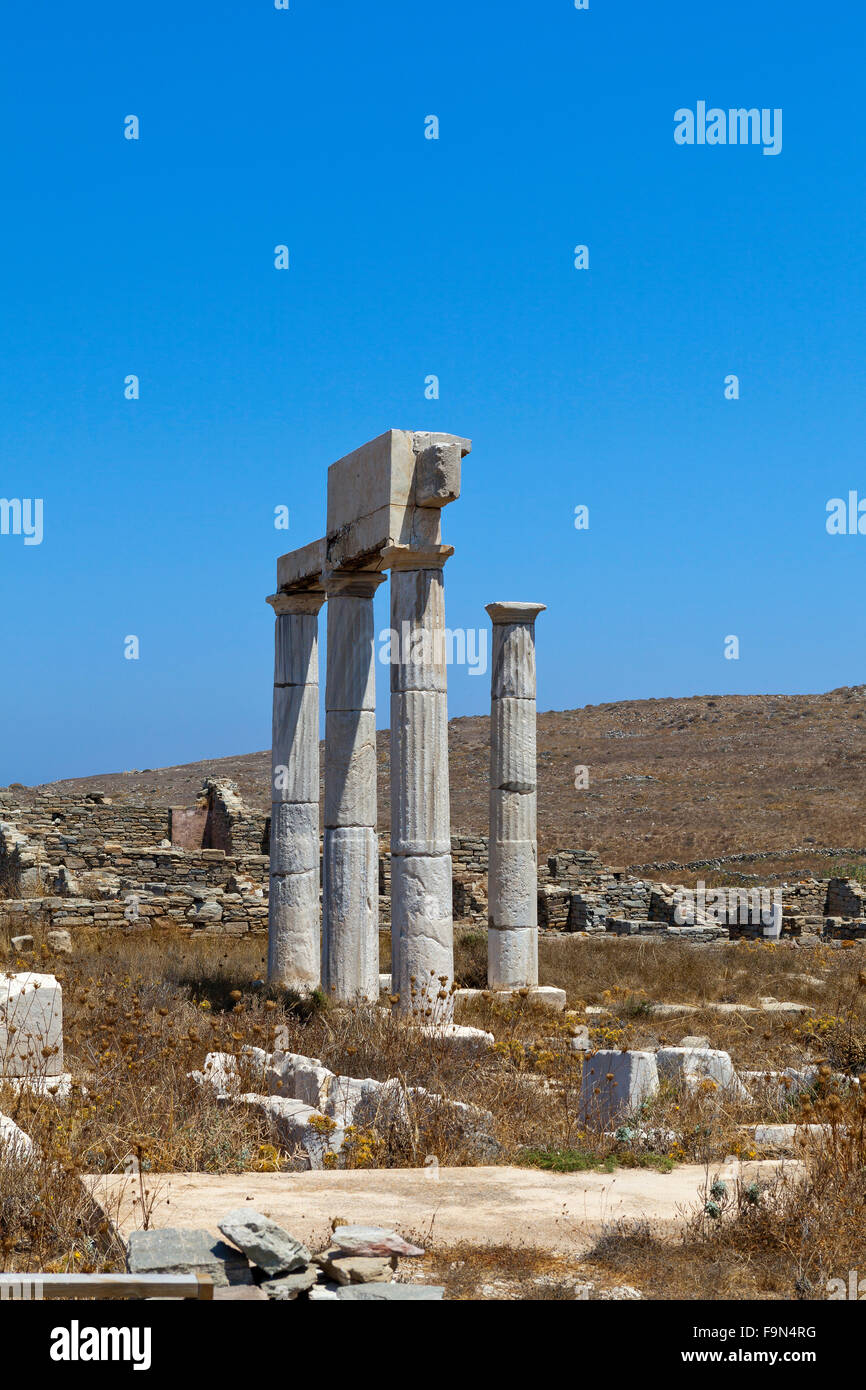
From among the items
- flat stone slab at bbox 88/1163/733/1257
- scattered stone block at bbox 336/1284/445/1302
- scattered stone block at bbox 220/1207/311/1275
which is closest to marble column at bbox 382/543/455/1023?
flat stone slab at bbox 88/1163/733/1257

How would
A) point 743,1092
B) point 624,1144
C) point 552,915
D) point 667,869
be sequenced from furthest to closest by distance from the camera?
point 667,869 → point 552,915 → point 743,1092 → point 624,1144

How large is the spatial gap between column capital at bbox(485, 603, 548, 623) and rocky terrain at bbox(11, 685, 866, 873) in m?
19.7

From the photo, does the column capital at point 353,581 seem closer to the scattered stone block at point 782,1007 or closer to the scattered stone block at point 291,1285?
the scattered stone block at point 782,1007

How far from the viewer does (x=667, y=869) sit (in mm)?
38312

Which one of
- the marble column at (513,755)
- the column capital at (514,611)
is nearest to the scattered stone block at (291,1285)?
the marble column at (513,755)

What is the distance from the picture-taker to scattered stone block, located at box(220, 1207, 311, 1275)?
5230mm

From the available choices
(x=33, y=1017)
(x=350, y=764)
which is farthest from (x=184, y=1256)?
(x=350, y=764)

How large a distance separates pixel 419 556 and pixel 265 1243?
8589 millimetres

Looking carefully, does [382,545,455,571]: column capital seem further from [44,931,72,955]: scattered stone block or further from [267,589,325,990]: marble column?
[44,931,72,955]: scattered stone block

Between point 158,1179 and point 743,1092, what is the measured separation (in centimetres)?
446

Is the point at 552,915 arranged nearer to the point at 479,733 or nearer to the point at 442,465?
the point at 442,465

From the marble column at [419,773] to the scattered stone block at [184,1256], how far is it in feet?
25.2

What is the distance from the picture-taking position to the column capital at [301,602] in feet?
53.3
